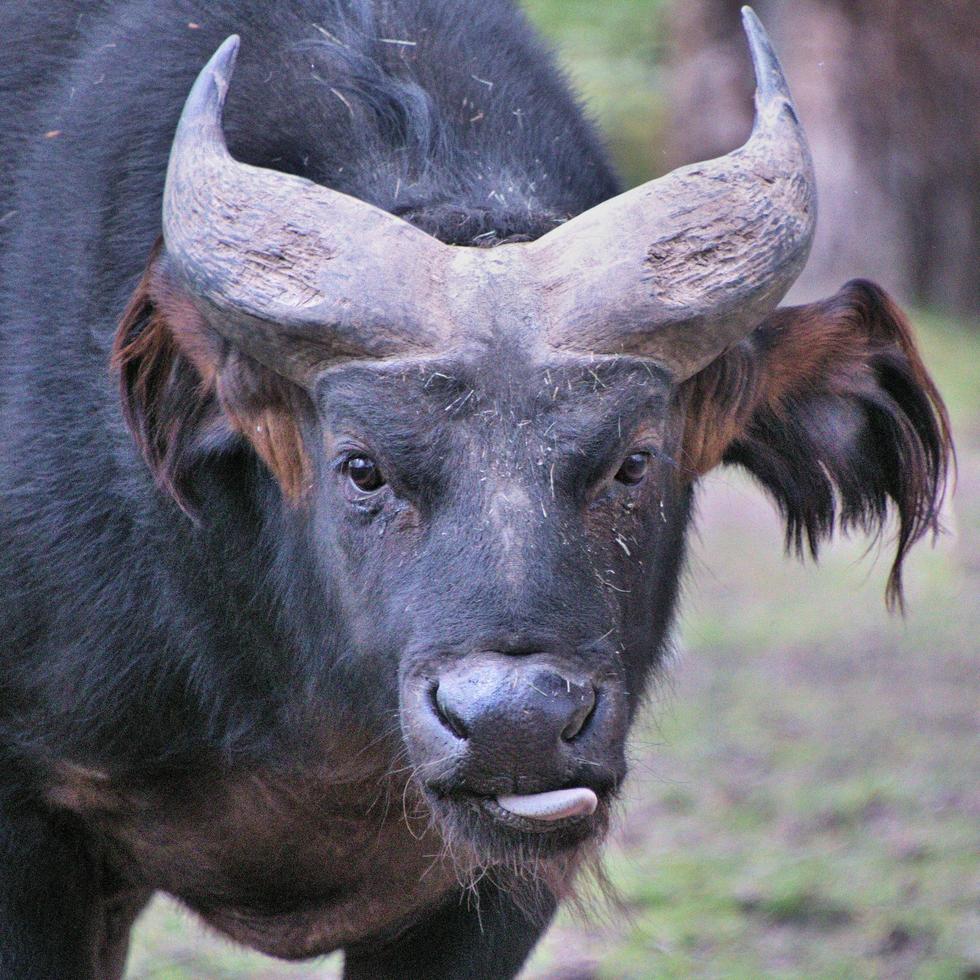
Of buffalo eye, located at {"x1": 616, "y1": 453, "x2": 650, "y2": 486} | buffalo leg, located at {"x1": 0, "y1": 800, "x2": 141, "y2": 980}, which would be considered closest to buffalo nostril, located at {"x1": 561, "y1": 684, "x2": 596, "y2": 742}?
buffalo eye, located at {"x1": 616, "y1": 453, "x2": 650, "y2": 486}

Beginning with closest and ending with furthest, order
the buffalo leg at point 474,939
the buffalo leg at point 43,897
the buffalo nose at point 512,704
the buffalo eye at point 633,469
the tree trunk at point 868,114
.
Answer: the buffalo nose at point 512,704 < the buffalo eye at point 633,469 < the buffalo leg at point 43,897 < the buffalo leg at point 474,939 < the tree trunk at point 868,114

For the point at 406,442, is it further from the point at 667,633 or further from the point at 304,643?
the point at 667,633

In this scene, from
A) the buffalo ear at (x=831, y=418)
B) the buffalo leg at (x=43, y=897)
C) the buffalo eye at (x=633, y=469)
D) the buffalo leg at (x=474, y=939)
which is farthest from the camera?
the buffalo leg at (x=474, y=939)

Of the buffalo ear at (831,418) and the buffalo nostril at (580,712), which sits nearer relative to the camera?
the buffalo nostril at (580,712)

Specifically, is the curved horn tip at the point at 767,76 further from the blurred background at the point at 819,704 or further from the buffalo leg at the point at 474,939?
the buffalo leg at the point at 474,939

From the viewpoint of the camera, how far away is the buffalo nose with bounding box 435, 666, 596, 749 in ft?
10.9

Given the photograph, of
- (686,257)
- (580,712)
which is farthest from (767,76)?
(580,712)

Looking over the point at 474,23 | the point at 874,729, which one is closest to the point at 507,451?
the point at 474,23

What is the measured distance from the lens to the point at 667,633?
466 cm

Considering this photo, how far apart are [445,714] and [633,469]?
2.37 ft

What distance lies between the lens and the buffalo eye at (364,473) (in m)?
3.71

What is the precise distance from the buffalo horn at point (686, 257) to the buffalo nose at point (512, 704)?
2.39 feet

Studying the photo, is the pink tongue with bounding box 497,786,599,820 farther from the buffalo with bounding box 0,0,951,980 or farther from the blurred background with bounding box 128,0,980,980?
the blurred background with bounding box 128,0,980,980

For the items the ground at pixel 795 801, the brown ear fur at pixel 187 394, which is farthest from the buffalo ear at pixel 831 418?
the brown ear fur at pixel 187 394
